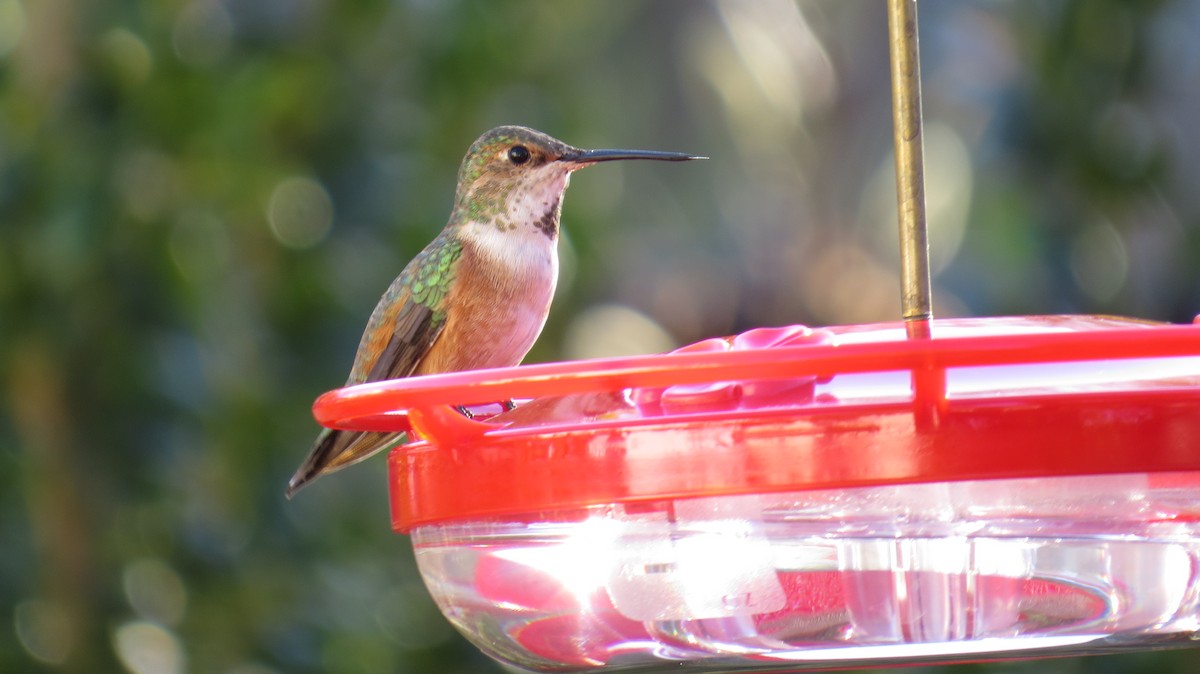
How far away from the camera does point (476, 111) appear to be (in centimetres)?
530

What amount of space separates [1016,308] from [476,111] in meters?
2.00

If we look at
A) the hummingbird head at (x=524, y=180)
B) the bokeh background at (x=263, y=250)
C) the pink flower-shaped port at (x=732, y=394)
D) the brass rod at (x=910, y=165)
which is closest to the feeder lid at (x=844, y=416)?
the pink flower-shaped port at (x=732, y=394)

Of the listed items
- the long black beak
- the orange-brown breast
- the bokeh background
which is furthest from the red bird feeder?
the bokeh background

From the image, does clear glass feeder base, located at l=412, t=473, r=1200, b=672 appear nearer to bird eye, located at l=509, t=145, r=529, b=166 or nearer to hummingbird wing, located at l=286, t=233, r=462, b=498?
hummingbird wing, located at l=286, t=233, r=462, b=498

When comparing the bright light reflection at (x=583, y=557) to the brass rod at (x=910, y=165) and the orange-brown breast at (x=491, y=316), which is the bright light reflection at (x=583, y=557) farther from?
the orange-brown breast at (x=491, y=316)

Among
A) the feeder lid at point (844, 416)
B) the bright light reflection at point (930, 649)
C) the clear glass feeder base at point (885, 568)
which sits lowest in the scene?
the bright light reflection at point (930, 649)

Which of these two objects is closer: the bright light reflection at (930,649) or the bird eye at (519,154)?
the bright light reflection at (930,649)

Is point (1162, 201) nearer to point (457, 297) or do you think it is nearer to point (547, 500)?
point (457, 297)

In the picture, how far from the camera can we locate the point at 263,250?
4.88 metres

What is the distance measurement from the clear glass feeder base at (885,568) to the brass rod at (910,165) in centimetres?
28

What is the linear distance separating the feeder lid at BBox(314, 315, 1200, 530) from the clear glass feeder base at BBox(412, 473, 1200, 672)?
0.20ft

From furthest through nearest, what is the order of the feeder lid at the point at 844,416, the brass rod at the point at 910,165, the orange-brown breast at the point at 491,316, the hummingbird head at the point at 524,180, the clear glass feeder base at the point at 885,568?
the hummingbird head at the point at 524,180
the orange-brown breast at the point at 491,316
the brass rod at the point at 910,165
the clear glass feeder base at the point at 885,568
the feeder lid at the point at 844,416

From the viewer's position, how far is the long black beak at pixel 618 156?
232cm

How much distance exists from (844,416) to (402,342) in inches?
59.3
